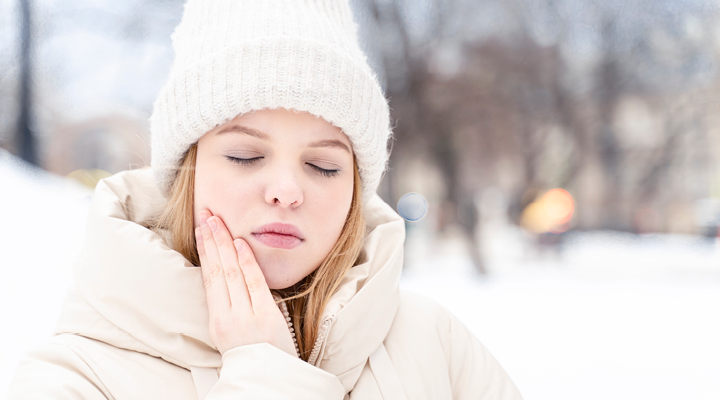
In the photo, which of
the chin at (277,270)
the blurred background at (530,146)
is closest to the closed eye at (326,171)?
the chin at (277,270)

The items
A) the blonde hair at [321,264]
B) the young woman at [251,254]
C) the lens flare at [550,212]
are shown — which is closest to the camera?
the young woman at [251,254]

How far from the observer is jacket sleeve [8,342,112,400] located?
84 cm

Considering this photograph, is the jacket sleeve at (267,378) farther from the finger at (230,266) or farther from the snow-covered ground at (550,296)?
the snow-covered ground at (550,296)

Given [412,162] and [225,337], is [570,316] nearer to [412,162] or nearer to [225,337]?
[412,162]

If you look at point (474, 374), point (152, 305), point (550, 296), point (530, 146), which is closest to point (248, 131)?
point (152, 305)

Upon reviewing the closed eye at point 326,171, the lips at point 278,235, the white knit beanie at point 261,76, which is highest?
the white knit beanie at point 261,76

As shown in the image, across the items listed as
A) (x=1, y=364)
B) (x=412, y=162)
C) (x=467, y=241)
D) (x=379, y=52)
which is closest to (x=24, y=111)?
(x=1, y=364)

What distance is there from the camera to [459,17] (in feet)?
18.5

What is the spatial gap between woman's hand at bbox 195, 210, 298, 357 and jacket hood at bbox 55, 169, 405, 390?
0.15 ft

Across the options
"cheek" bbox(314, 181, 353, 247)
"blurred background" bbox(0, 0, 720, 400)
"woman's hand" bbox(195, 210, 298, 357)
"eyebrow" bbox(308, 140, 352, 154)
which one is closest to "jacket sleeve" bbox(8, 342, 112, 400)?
"woman's hand" bbox(195, 210, 298, 357)

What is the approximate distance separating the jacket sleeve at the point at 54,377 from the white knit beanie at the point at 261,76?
0.56 metres

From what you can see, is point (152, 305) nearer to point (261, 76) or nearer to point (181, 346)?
point (181, 346)

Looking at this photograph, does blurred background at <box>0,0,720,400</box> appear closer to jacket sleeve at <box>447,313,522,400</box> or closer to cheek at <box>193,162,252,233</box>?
jacket sleeve at <box>447,313,522,400</box>

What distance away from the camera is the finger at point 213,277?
3.36 ft
